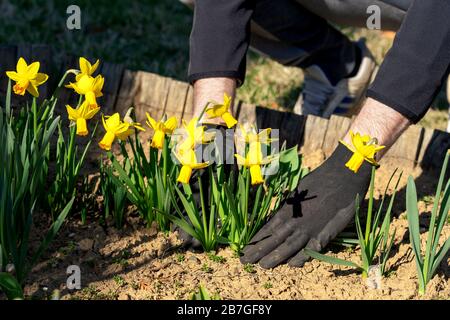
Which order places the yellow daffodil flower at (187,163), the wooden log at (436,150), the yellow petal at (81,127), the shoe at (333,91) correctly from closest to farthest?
1. the yellow daffodil flower at (187,163)
2. the yellow petal at (81,127)
3. the wooden log at (436,150)
4. the shoe at (333,91)

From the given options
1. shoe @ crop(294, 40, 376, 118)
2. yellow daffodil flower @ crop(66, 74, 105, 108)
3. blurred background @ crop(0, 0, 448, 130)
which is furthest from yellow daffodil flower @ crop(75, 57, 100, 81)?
blurred background @ crop(0, 0, 448, 130)

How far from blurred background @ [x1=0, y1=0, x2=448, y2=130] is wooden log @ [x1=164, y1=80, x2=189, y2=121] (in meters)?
0.65

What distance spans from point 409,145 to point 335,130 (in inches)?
10.4

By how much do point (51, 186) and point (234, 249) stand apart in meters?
0.53

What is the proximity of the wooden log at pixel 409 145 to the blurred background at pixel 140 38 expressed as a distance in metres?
0.69

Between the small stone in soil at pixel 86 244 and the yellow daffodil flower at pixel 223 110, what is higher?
the yellow daffodil flower at pixel 223 110

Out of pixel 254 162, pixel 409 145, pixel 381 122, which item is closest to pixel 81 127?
pixel 254 162

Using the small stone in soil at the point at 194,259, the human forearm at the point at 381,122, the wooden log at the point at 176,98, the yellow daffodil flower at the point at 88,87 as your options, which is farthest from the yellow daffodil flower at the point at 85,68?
the wooden log at the point at 176,98

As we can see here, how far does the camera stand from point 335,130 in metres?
2.71

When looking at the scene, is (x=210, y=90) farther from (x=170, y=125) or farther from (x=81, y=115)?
(x=81, y=115)

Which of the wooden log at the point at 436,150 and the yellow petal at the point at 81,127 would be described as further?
the wooden log at the point at 436,150

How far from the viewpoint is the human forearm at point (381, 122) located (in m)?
2.06

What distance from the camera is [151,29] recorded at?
160 inches

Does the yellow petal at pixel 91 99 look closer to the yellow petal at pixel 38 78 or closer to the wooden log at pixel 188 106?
the yellow petal at pixel 38 78
